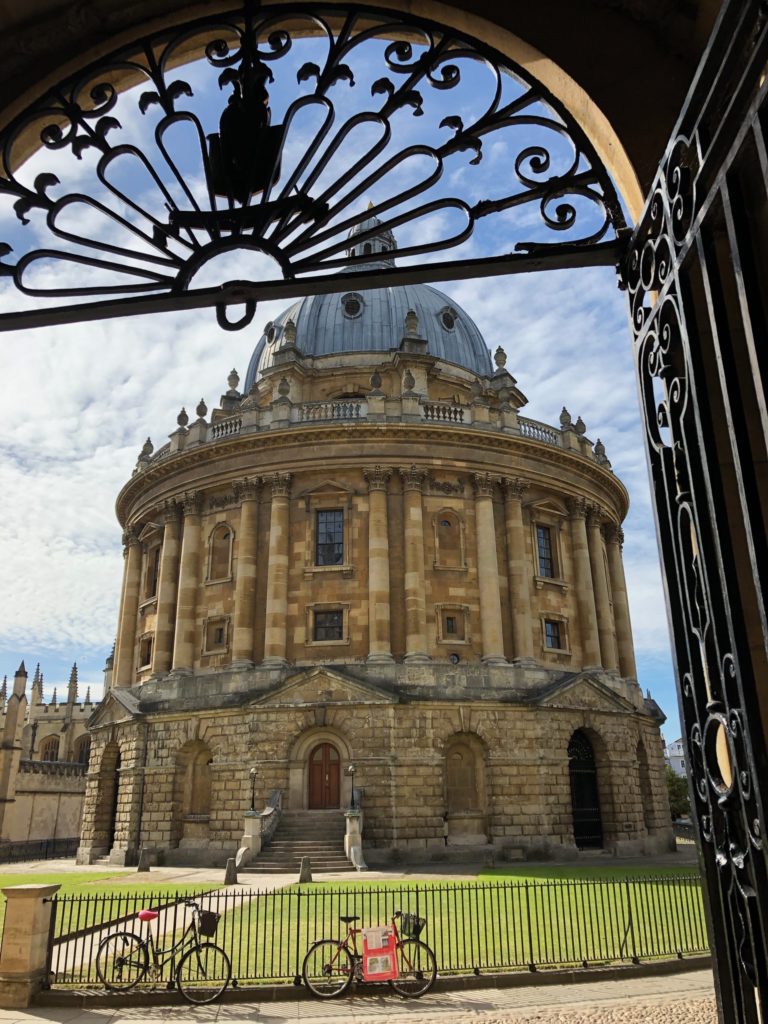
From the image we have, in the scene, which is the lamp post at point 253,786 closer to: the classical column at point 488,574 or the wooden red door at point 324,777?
the wooden red door at point 324,777

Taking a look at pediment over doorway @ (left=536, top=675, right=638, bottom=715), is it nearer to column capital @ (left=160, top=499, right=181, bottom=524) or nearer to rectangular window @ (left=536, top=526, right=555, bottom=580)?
rectangular window @ (left=536, top=526, right=555, bottom=580)

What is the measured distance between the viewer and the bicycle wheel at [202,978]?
1059 cm

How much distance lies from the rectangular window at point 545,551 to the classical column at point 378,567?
25.0 feet

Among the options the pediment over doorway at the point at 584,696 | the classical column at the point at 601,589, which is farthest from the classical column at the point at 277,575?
the classical column at the point at 601,589

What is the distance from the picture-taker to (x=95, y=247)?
14.8ft

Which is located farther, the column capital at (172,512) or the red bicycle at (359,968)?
the column capital at (172,512)

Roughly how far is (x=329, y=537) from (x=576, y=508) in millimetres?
11727

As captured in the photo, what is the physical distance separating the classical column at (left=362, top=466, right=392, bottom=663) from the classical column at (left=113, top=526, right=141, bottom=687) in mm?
12994

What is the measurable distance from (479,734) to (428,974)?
65.0 ft

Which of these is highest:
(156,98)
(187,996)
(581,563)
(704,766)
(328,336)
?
(328,336)

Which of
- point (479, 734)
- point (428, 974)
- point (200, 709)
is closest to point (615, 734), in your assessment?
point (479, 734)

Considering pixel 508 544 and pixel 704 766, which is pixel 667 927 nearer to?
pixel 704 766

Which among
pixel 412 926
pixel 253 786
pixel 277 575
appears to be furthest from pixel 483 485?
pixel 412 926

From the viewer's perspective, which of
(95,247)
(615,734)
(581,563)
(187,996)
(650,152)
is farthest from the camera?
(581,563)
